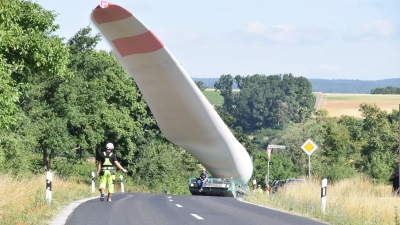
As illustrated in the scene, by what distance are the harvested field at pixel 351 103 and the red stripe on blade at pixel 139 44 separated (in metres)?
115

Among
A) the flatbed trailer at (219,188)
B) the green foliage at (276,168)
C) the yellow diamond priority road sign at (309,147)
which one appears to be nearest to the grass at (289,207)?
the yellow diamond priority road sign at (309,147)

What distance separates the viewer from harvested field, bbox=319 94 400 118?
148 metres

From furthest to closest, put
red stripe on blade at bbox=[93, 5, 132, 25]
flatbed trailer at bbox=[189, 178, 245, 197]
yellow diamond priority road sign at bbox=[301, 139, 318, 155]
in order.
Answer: flatbed trailer at bbox=[189, 178, 245, 197]
red stripe on blade at bbox=[93, 5, 132, 25]
yellow diamond priority road sign at bbox=[301, 139, 318, 155]

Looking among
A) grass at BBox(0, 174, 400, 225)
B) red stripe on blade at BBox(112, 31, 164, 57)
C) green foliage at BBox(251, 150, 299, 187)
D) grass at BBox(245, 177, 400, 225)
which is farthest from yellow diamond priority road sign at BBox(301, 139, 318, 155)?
green foliage at BBox(251, 150, 299, 187)

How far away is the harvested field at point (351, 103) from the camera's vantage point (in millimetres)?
148500

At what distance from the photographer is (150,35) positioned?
29344 millimetres

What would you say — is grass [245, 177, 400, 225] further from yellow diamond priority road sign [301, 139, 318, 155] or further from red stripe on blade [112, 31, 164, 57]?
red stripe on blade [112, 31, 164, 57]

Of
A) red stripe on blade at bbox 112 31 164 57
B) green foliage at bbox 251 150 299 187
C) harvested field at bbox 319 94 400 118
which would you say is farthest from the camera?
harvested field at bbox 319 94 400 118

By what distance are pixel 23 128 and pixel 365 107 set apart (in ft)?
191

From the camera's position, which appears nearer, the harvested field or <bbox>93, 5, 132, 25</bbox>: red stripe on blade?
<bbox>93, 5, 132, 25</bbox>: red stripe on blade

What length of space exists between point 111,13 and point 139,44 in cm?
229

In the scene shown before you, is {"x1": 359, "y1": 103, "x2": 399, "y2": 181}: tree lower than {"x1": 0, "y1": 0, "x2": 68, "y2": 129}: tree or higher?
lower

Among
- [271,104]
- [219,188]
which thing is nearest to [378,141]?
[219,188]

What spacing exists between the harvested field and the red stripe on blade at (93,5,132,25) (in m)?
117
